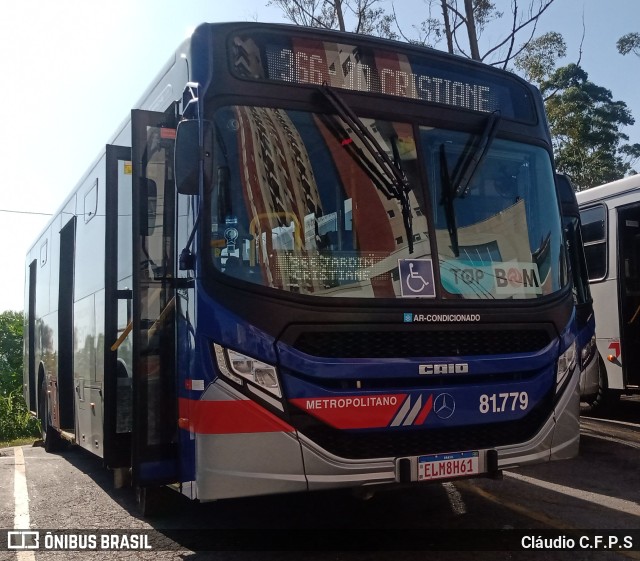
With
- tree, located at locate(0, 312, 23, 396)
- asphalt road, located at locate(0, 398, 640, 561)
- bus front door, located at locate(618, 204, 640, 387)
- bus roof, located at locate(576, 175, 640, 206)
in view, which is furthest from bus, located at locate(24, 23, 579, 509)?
tree, located at locate(0, 312, 23, 396)

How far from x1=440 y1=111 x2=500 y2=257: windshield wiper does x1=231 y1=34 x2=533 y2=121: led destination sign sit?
0.25 meters

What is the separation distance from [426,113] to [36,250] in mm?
7889

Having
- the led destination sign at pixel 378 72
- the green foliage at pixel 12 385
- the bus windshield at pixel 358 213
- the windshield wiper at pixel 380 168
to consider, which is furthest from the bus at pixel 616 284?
the green foliage at pixel 12 385

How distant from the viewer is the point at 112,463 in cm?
561

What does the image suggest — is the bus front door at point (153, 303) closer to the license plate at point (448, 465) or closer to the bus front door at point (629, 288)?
the license plate at point (448, 465)

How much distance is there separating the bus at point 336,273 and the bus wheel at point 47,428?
5.22 m

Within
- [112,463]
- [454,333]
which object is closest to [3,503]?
[112,463]

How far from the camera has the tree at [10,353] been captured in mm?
20672

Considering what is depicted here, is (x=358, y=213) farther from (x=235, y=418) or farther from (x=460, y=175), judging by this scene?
(x=235, y=418)

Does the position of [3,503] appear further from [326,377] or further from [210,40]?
[210,40]

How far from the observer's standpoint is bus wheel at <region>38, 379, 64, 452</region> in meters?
10.1

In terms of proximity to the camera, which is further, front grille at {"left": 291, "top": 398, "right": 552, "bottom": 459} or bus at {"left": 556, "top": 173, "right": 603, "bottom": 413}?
bus at {"left": 556, "top": 173, "right": 603, "bottom": 413}

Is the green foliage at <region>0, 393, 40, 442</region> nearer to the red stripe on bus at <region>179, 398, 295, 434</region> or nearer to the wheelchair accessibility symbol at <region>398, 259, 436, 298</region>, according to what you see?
the red stripe on bus at <region>179, 398, 295, 434</region>

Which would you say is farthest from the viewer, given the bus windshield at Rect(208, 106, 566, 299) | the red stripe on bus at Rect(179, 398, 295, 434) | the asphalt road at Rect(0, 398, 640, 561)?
the asphalt road at Rect(0, 398, 640, 561)
